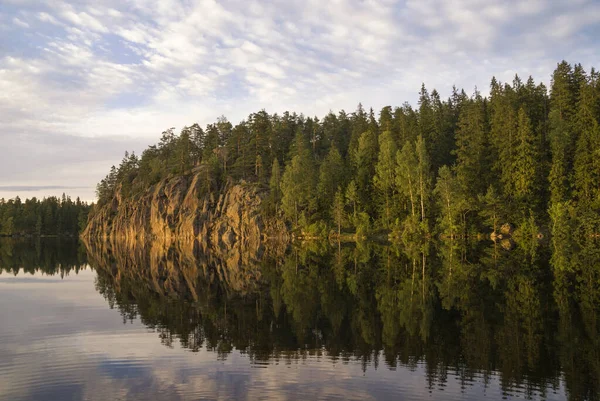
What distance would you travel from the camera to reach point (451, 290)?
1073 inches

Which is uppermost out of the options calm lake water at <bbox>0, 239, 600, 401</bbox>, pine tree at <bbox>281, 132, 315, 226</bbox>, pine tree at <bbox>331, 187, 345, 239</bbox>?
pine tree at <bbox>281, 132, 315, 226</bbox>

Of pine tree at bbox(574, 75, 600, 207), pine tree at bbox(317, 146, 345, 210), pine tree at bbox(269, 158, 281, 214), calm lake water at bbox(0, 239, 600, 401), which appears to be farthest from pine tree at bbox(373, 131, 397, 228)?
calm lake water at bbox(0, 239, 600, 401)

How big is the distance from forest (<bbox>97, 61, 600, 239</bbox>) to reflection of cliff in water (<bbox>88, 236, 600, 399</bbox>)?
3092 cm

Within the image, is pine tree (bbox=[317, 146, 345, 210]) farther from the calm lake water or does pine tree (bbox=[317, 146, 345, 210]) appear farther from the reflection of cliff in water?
the calm lake water

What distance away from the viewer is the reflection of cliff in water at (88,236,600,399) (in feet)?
47.2

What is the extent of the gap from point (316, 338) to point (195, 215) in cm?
9529

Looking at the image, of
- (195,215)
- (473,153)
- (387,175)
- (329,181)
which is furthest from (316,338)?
(195,215)

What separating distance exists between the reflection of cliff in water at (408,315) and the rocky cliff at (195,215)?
54455mm

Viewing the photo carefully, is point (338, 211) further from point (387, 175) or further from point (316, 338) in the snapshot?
point (316, 338)

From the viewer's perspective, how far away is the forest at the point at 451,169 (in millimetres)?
69500

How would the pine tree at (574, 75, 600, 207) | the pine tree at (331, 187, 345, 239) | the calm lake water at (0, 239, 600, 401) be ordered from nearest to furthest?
the calm lake water at (0, 239, 600, 401), the pine tree at (574, 75, 600, 207), the pine tree at (331, 187, 345, 239)

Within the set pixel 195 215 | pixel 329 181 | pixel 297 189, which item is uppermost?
pixel 329 181

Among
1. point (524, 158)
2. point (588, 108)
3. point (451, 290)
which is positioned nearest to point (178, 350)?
point (451, 290)

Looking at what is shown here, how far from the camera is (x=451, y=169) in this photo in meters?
82.9
